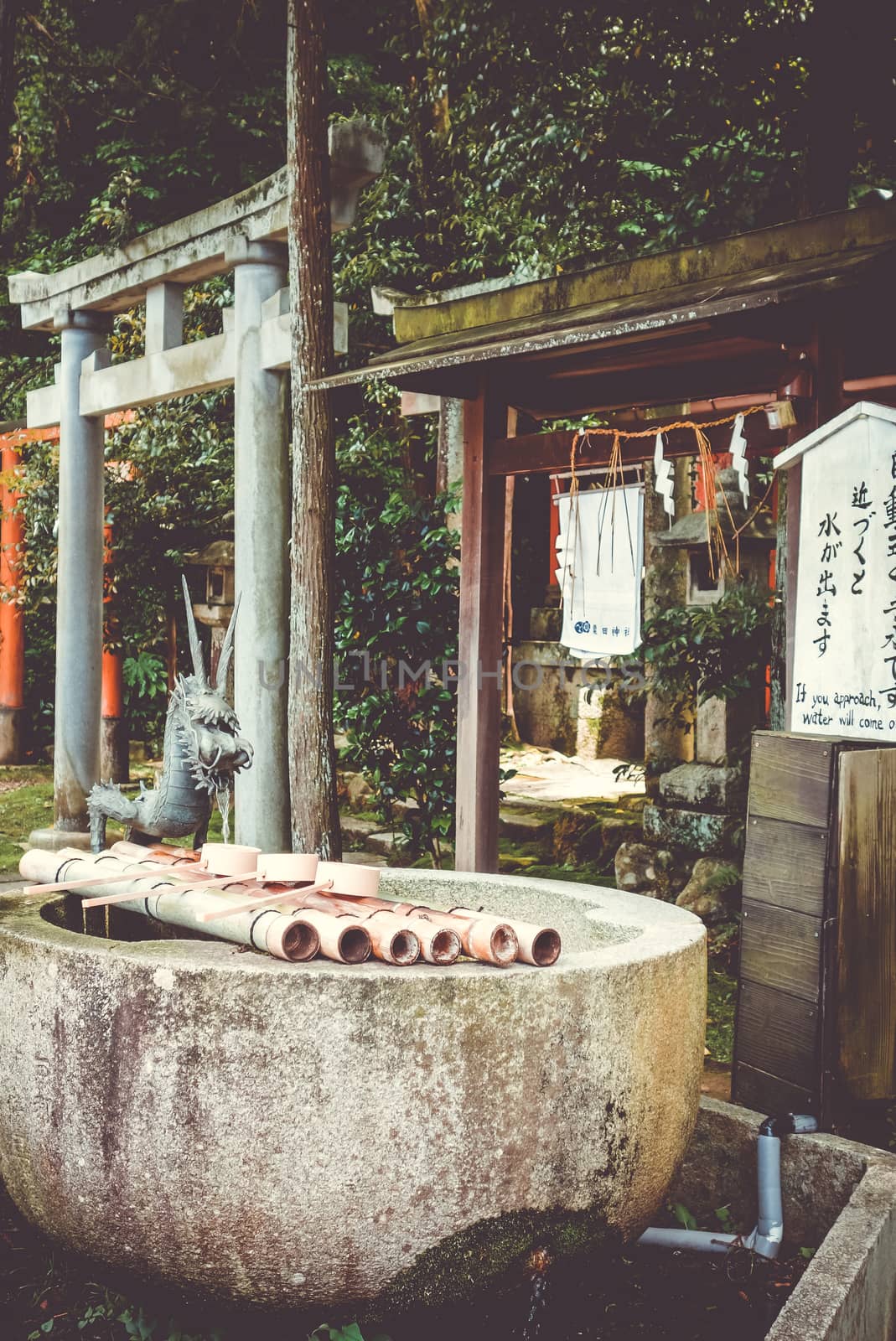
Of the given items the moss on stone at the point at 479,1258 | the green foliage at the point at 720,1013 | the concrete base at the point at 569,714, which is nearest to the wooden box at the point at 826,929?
the moss on stone at the point at 479,1258

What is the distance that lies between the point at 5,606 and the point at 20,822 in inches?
157

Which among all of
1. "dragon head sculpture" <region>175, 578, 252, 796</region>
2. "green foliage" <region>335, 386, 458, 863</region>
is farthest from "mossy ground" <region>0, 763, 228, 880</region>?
"dragon head sculpture" <region>175, 578, 252, 796</region>

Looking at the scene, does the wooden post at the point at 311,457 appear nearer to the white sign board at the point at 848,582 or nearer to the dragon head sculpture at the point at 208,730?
the dragon head sculpture at the point at 208,730

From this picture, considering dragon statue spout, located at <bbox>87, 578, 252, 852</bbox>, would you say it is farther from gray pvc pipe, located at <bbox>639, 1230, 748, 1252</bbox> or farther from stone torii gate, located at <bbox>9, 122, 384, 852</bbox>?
stone torii gate, located at <bbox>9, 122, 384, 852</bbox>

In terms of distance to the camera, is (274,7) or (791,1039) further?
(274,7)

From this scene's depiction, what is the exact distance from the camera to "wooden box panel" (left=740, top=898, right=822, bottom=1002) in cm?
388

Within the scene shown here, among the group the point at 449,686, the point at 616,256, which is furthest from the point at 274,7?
the point at 449,686

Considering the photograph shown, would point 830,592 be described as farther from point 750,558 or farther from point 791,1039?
point 750,558

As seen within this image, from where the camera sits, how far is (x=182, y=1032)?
114 inches

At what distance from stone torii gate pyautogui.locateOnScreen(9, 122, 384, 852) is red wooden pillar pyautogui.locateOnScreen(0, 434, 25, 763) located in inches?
167

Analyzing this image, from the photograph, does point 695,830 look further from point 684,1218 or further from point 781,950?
point 684,1218

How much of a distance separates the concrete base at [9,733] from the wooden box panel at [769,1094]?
1273 cm

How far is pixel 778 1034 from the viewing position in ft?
13.1

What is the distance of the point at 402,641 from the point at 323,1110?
18.7 feet
